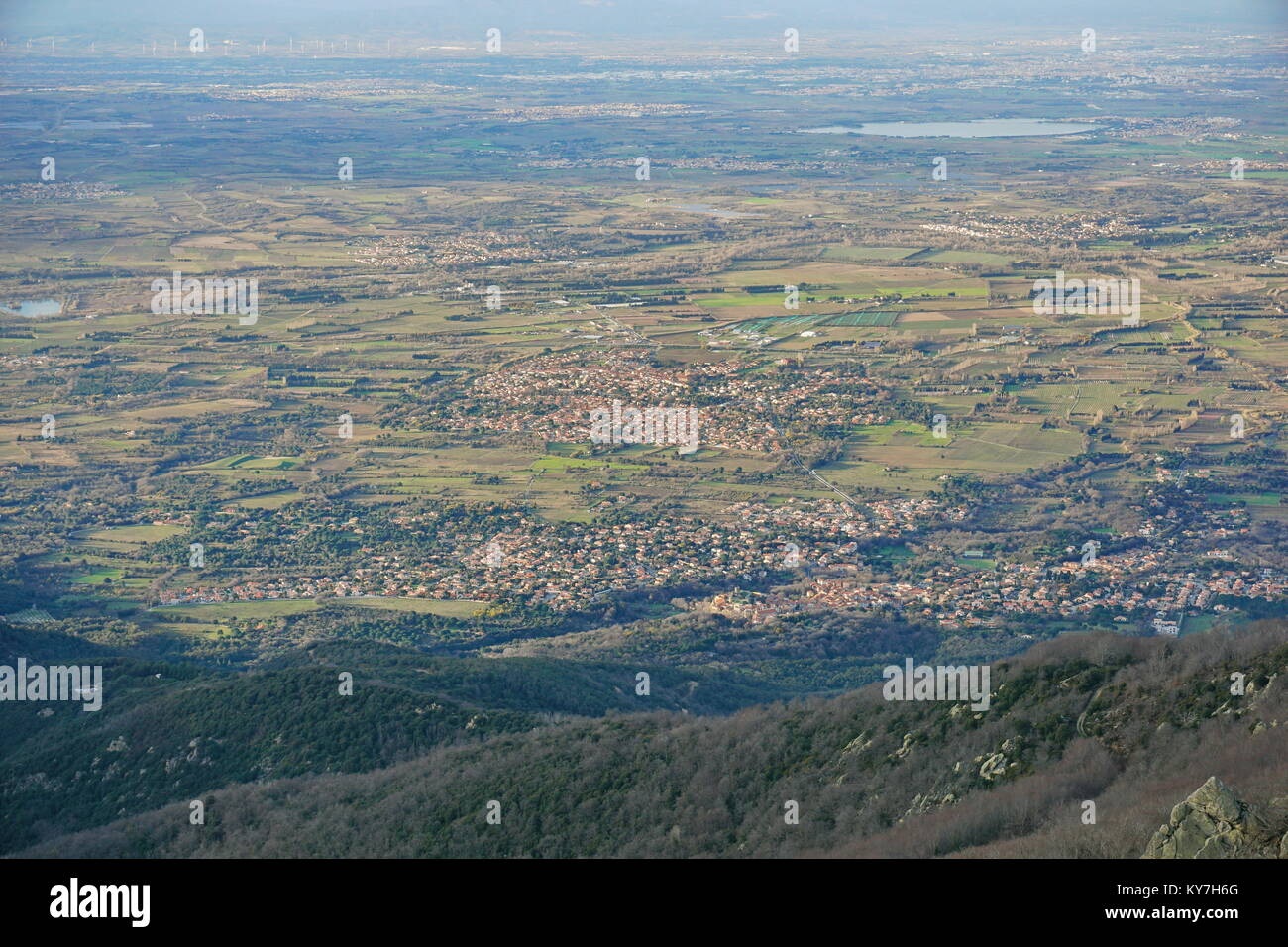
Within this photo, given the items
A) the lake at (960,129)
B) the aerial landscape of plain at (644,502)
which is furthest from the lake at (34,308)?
the lake at (960,129)

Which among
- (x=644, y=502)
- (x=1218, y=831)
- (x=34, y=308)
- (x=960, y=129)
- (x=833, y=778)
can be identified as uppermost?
(x=960, y=129)

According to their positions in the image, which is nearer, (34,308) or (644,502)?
(644,502)

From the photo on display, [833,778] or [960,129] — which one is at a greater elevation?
[960,129]

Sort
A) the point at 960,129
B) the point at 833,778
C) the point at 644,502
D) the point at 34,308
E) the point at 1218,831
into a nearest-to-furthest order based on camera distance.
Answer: the point at 1218,831
the point at 833,778
the point at 644,502
the point at 34,308
the point at 960,129

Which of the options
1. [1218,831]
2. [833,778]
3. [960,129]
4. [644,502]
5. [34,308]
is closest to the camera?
[1218,831]

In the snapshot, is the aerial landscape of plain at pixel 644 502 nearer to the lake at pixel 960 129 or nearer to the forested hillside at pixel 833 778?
the forested hillside at pixel 833 778

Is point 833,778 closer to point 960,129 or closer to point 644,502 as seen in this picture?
point 644,502

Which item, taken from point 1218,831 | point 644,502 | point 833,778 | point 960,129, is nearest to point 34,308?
point 644,502
